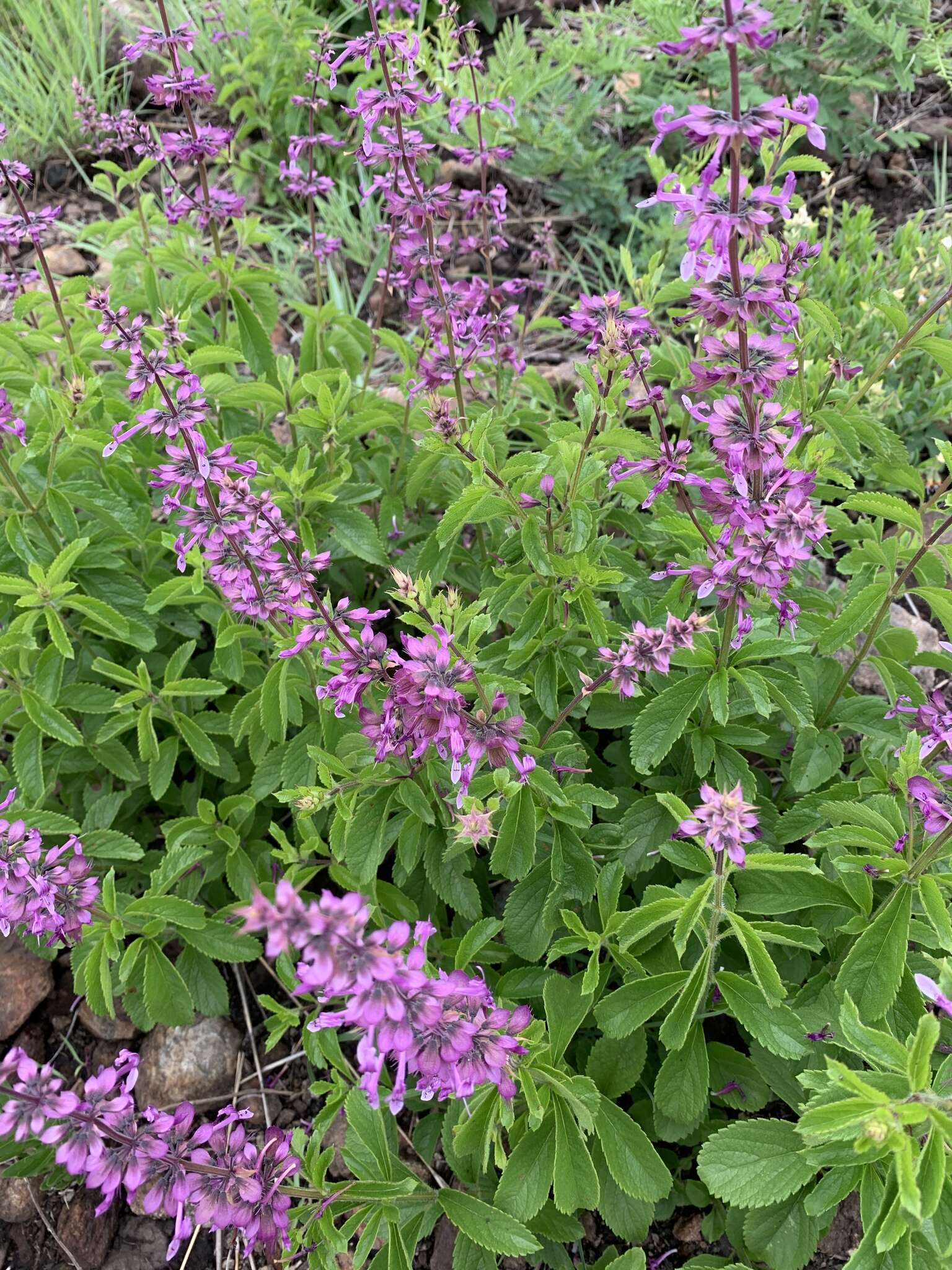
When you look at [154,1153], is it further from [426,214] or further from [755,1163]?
[426,214]

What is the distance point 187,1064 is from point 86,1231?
0.58 meters

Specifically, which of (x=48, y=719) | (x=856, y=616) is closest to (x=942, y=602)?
(x=856, y=616)

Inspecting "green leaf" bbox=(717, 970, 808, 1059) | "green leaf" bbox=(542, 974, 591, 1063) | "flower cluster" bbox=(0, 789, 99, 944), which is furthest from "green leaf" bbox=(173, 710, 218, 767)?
"green leaf" bbox=(717, 970, 808, 1059)

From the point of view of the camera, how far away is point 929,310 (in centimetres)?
285

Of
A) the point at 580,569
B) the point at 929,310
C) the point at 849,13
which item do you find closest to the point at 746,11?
the point at 929,310

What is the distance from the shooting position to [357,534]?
3.61m

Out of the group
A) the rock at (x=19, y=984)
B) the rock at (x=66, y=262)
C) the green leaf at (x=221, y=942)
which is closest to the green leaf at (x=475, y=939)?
the green leaf at (x=221, y=942)

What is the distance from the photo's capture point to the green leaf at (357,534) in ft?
11.7

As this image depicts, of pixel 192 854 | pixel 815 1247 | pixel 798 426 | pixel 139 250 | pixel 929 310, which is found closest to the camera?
pixel 798 426

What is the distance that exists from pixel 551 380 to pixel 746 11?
11.7 ft

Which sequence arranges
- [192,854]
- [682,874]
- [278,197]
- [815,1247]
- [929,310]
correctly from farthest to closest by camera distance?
1. [278,197]
2. [682,874]
3. [192,854]
4. [929,310]
5. [815,1247]

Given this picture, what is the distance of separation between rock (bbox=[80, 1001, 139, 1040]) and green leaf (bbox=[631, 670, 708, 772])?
89.1 inches

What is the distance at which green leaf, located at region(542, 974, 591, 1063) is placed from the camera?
2703 millimetres

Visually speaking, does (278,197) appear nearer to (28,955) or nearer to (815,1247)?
(28,955)
